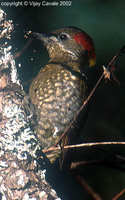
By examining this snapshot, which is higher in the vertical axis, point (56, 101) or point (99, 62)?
point (99, 62)

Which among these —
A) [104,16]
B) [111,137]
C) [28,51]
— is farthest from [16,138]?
[104,16]

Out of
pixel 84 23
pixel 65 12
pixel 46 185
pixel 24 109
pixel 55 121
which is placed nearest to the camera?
pixel 46 185

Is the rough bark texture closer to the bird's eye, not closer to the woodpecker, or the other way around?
the woodpecker

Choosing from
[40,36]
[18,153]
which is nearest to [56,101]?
[18,153]

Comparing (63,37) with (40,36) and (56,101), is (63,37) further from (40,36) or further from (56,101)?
(56,101)

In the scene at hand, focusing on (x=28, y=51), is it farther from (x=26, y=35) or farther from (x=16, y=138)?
(x=16, y=138)

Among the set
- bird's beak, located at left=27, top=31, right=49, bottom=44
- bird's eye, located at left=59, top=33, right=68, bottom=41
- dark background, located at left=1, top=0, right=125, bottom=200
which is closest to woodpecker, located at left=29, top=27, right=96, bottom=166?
bird's beak, located at left=27, top=31, right=49, bottom=44

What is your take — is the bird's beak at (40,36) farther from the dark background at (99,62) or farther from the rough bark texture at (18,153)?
the rough bark texture at (18,153)
